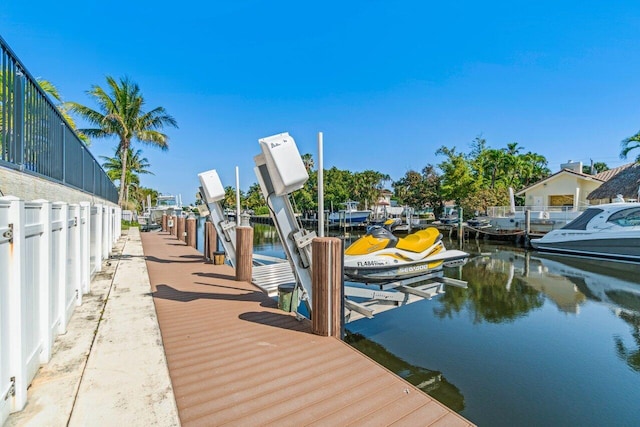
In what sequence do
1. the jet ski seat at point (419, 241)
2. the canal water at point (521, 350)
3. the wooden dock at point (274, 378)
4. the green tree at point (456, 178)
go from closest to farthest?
the wooden dock at point (274, 378) < the canal water at point (521, 350) < the jet ski seat at point (419, 241) < the green tree at point (456, 178)

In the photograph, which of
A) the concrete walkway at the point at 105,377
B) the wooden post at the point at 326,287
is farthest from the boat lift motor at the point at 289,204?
the concrete walkway at the point at 105,377

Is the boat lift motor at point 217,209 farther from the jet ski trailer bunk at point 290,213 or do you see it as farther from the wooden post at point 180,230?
the wooden post at point 180,230

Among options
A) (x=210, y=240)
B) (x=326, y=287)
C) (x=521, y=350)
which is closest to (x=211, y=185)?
(x=210, y=240)

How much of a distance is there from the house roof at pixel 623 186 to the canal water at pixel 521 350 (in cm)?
1700

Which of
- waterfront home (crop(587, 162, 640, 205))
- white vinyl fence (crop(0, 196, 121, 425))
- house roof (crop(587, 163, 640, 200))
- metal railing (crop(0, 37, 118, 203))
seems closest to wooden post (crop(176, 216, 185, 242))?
metal railing (crop(0, 37, 118, 203))

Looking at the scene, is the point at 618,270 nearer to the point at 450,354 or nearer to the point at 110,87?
the point at 450,354

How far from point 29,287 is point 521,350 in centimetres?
635

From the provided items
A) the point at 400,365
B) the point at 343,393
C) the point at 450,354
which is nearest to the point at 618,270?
the point at 450,354

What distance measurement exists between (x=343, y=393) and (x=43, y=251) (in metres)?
2.35

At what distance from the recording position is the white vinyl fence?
1703 mm

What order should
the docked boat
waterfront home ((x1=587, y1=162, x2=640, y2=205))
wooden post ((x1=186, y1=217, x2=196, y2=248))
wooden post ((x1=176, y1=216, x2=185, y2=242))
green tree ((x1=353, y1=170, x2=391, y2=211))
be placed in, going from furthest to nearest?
green tree ((x1=353, y1=170, x2=391, y2=211)) → waterfront home ((x1=587, y1=162, x2=640, y2=205)) → the docked boat → wooden post ((x1=176, y1=216, x2=185, y2=242)) → wooden post ((x1=186, y1=217, x2=196, y2=248))

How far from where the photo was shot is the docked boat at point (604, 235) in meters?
14.6

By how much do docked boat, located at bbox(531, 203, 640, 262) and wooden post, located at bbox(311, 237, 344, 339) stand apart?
17.4 m

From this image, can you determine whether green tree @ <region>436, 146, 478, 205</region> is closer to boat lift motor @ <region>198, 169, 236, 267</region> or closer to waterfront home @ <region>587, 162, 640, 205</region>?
waterfront home @ <region>587, 162, 640, 205</region>
